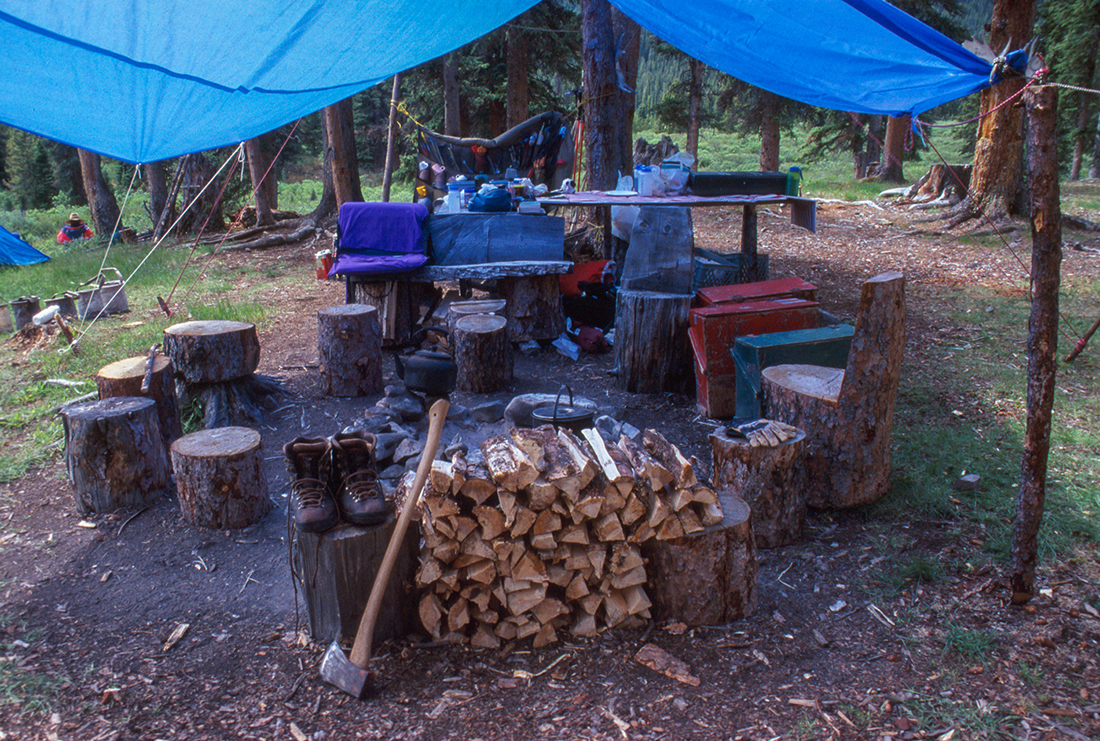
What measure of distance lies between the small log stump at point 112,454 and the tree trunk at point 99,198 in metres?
12.2

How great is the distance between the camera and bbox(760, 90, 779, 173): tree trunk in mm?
15047

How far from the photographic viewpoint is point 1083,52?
62.7 ft

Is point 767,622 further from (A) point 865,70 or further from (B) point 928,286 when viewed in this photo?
(B) point 928,286

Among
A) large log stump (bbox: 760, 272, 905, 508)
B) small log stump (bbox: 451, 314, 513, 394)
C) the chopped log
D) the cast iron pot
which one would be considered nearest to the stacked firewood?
the chopped log

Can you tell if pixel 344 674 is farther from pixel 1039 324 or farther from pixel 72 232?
pixel 72 232

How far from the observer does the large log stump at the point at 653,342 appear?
5117mm

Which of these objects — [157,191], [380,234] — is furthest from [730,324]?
[157,191]

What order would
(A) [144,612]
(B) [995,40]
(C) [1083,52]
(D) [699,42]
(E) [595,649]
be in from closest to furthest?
(E) [595,649]
(A) [144,612]
(D) [699,42]
(B) [995,40]
(C) [1083,52]

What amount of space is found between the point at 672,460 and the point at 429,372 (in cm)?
239

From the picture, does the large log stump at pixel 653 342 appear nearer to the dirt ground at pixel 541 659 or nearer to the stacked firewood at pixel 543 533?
the dirt ground at pixel 541 659

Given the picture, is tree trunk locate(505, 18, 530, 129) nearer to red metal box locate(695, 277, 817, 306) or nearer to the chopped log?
red metal box locate(695, 277, 817, 306)

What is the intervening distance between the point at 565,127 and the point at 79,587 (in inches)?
415

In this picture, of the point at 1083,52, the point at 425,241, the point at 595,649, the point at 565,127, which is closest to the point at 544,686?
the point at 595,649

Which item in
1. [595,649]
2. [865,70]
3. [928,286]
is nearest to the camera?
[595,649]
